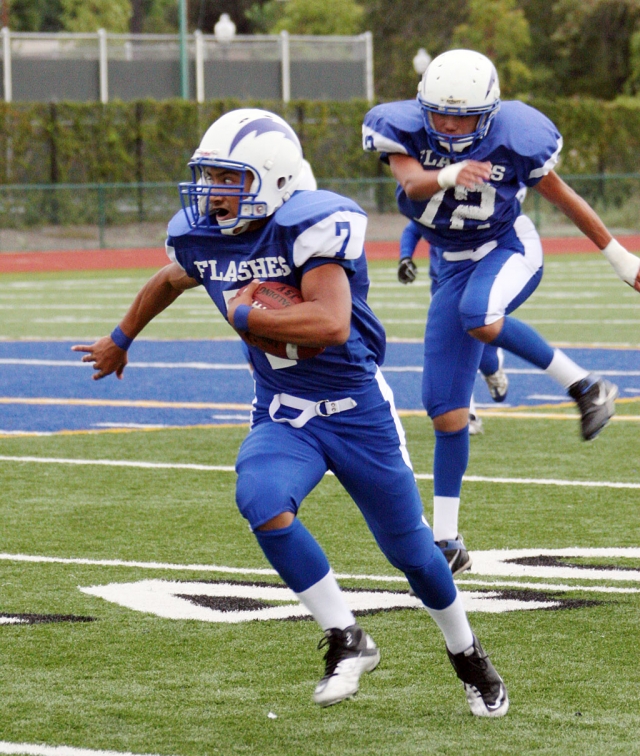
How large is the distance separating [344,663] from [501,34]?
42652mm

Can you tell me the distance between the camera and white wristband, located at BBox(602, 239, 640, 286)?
5887 millimetres

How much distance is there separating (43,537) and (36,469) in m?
1.69

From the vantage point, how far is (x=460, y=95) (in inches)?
215

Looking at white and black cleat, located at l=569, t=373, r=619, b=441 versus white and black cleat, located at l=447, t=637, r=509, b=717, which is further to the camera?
white and black cleat, located at l=569, t=373, r=619, b=441

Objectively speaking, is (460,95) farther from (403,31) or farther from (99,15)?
(403,31)

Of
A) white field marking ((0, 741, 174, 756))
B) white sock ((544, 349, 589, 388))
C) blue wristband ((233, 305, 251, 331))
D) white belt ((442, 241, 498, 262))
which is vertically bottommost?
white field marking ((0, 741, 174, 756))

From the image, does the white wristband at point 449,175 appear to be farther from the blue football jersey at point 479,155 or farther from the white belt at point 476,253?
the white belt at point 476,253

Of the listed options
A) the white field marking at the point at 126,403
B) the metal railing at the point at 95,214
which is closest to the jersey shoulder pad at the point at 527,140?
the white field marking at the point at 126,403

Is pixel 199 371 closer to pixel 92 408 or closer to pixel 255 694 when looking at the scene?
pixel 92 408

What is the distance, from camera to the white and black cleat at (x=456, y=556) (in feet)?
17.5

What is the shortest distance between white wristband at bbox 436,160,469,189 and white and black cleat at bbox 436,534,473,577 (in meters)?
1.31

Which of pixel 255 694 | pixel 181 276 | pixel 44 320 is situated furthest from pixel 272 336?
pixel 44 320

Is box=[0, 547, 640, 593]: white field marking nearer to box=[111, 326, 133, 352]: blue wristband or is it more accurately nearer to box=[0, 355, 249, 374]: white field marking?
box=[111, 326, 133, 352]: blue wristband

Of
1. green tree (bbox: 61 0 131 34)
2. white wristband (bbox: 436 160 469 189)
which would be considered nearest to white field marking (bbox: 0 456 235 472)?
white wristband (bbox: 436 160 469 189)
